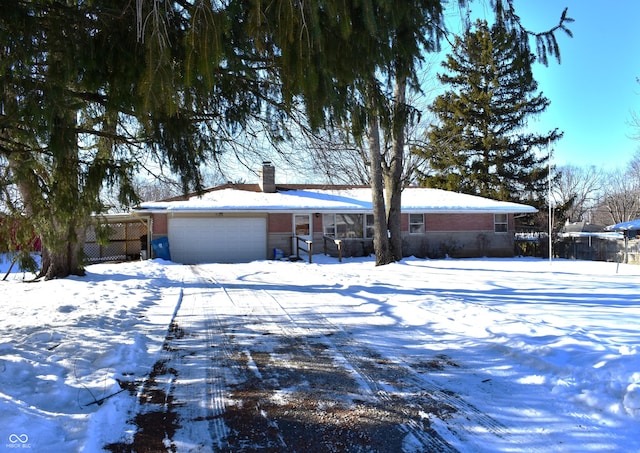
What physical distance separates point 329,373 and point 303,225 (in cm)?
1792

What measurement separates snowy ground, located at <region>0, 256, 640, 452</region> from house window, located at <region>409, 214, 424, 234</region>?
1445 centimetres

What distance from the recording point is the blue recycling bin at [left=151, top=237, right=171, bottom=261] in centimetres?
2025

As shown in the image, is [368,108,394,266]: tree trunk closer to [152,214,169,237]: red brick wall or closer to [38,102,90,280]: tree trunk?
[38,102,90,280]: tree trunk

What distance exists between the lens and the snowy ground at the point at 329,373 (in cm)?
333

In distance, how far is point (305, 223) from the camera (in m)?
22.6

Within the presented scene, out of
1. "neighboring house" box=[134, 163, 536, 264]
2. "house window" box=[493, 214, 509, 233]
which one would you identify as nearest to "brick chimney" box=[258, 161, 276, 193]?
"neighboring house" box=[134, 163, 536, 264]

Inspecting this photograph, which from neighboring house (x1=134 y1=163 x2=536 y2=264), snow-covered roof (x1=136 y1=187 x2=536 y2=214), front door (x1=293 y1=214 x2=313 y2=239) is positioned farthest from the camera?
front door (x1=293 y1=214 x2=313 y2=239)

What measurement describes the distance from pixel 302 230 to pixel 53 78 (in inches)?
725

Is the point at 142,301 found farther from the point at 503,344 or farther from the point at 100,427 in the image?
the point at 503,344

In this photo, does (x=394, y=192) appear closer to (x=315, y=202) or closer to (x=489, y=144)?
(x=315, y=202)

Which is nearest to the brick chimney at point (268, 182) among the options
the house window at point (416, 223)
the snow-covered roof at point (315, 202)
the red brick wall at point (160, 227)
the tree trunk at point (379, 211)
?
the snow-covered roof at point (315, 202)

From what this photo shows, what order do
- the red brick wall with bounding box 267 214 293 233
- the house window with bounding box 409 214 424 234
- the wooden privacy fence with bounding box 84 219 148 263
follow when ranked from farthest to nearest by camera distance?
the wooden privacy fence with bounding box 84 219 148 263, the house window with bounding box 409 214 424 234, the red brick wall with bounding box 267 214 293 233

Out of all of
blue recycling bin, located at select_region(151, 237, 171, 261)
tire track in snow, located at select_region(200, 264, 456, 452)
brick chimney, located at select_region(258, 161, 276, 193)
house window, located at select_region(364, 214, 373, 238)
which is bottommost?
tire track in snow, located at select_region(200, 264, 456, 452)

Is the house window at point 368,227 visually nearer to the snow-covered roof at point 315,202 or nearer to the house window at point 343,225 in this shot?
the house window at point 343,225
